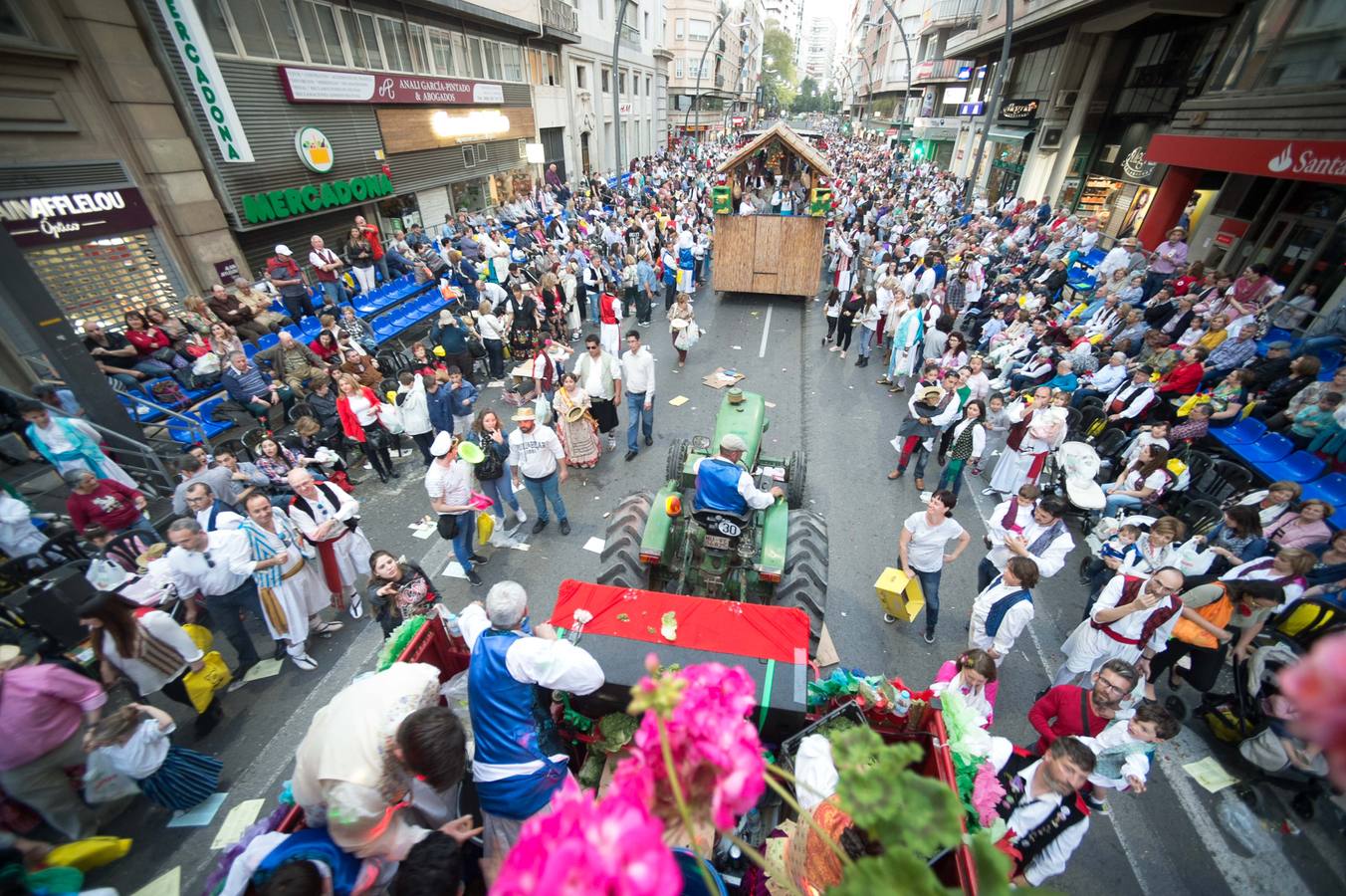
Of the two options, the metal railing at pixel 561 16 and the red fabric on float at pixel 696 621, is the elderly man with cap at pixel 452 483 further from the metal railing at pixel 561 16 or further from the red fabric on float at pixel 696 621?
the metal railing at pixel 561 16

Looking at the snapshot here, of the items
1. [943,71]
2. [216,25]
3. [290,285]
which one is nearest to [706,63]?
[943,71]

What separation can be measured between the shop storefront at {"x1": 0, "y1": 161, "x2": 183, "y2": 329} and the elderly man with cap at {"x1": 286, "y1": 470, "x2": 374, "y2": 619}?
6243 mm

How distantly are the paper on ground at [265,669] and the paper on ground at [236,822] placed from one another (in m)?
1.24

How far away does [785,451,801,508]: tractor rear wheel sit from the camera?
6.72 meters

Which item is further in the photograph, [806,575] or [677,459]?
[677,459]

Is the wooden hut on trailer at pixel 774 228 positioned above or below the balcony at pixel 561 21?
below

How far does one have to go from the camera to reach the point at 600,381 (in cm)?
770

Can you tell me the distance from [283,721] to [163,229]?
963 centimetres

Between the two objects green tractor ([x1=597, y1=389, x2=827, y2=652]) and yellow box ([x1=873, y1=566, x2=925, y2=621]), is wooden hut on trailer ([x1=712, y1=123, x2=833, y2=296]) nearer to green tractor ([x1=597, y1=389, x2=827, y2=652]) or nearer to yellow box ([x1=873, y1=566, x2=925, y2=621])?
green tractor ([x1=597, y1=389, x2=827, y2=652])

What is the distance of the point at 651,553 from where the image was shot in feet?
16.4

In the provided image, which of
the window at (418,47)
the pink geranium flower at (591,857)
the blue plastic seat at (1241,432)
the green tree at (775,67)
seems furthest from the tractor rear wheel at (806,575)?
the green tree at (775,67)

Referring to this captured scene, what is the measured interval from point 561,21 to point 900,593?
28.0 metres

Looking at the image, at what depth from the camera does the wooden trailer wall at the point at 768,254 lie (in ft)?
43.4

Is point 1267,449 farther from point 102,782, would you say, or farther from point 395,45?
point 395,45
